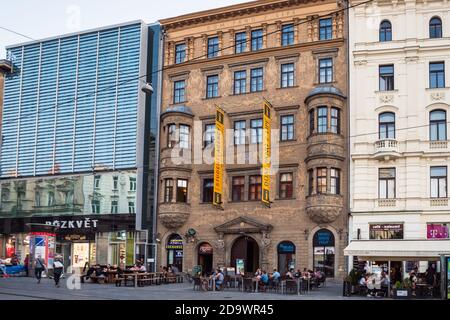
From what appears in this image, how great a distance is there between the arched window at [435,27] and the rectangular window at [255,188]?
536 inches

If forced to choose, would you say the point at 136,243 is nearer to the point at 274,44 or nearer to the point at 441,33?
the point at 274,44

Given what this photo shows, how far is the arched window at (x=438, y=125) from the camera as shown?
119ft

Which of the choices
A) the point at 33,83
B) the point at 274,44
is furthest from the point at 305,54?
the point at 33,83

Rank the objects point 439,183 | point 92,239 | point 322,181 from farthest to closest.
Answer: point 92,239 < point 322,181 < point 439,183

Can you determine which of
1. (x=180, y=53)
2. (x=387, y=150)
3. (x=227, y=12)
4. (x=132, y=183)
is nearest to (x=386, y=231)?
(x=387, y=150)

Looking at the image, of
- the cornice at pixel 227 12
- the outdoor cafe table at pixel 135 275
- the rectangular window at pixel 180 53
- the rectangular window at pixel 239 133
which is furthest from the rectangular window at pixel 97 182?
the outdoor cafe table at pixel 135 275

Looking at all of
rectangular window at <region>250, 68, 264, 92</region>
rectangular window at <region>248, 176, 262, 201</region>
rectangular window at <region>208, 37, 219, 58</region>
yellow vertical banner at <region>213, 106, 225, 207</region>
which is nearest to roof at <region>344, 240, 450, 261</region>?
rectangular window at <region>248, 176, 262, 201</region>

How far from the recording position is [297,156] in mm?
39000

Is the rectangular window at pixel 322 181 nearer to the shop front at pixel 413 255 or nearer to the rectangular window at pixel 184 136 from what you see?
the shop front at pixel 413 255

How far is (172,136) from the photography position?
4231 centimetres

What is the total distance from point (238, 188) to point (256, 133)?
378 centimetres

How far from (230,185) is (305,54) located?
31.8ft

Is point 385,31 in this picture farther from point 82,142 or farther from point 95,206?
point 95,206
